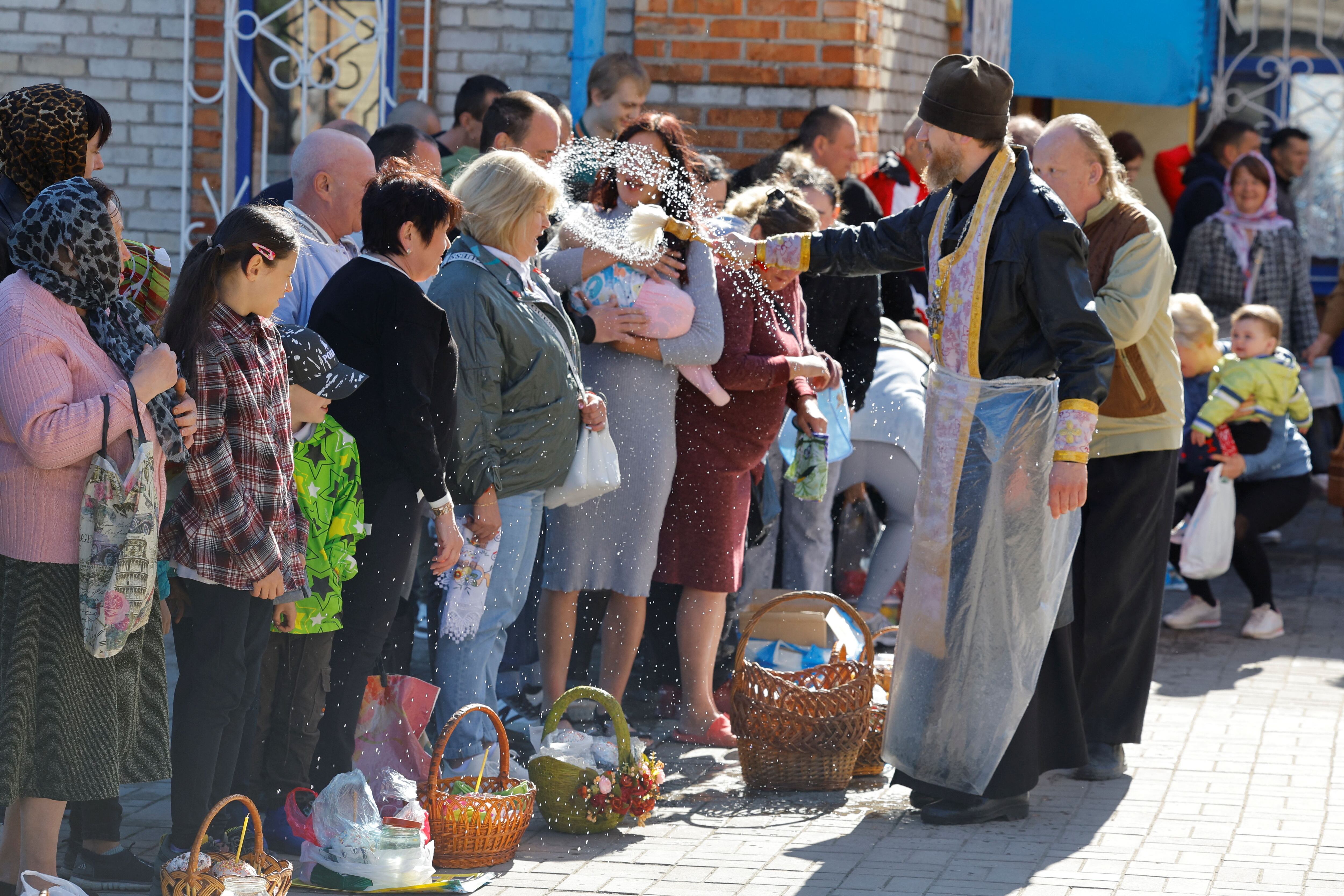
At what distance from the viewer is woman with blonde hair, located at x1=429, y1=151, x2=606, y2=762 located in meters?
4.81

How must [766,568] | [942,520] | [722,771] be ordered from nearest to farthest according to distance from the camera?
1. [942,520]
2. [722,771]
3. [766,568]

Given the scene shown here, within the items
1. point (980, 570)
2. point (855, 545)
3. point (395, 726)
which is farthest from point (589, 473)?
point (855, 545)

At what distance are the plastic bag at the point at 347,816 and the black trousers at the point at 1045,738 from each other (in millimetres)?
1631

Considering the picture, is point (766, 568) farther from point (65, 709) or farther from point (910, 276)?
point (65, 709)

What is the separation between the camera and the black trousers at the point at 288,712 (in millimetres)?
4469

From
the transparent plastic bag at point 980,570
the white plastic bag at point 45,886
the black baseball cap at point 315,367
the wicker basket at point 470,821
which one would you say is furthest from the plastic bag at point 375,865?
the transparent plastic bag at point 980,570

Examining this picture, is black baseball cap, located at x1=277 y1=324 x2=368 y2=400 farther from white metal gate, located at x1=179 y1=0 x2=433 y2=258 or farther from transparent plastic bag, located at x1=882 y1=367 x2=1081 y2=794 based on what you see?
white metal gate, located at x1=179 y1=0 x2=433 y2=258

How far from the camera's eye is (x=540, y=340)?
490cm

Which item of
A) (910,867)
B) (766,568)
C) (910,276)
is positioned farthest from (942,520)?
(910,276)

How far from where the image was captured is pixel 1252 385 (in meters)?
7.60

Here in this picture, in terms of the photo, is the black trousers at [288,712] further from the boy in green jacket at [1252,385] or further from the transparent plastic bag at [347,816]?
the boy in green jacket at [1252,385]

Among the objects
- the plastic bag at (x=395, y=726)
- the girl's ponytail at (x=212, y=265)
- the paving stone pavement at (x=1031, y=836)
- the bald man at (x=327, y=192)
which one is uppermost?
the bald man at (x=327, y=192)

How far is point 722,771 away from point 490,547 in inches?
43.1

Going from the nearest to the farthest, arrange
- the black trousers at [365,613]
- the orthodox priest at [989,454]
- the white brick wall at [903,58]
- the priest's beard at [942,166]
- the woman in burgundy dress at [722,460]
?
the black trousers at [365,613]
the orthodox priest at [989,454]
the priest's beard at [942,166]
the woman in burgundy dress at [722,460]
the white brick wall at [903,58]
